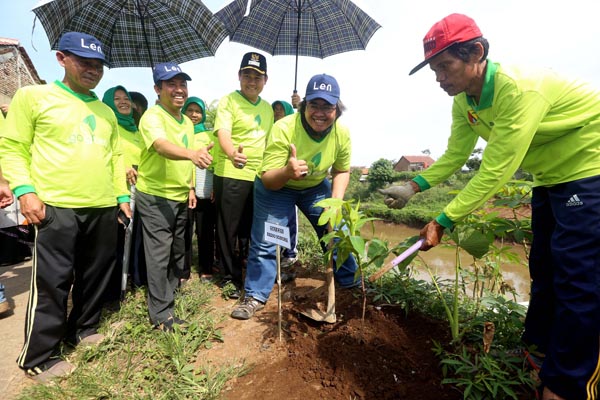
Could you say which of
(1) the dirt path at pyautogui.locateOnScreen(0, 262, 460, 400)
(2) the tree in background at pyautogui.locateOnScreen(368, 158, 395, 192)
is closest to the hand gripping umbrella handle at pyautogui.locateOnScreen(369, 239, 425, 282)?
(1) the dirt path at pyautogui.locateOnScreen(0, 262, 460, 400)

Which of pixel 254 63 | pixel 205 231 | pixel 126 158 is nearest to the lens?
pixel 254 63

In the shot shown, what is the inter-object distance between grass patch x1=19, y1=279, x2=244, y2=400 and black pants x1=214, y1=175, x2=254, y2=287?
51 centimetres

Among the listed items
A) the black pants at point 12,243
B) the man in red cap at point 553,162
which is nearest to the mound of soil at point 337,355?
the man in red cap at point 553,162

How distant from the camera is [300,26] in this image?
4.23m

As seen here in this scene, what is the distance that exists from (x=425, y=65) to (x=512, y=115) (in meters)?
0.56

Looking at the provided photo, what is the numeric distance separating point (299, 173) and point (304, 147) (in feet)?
1.45

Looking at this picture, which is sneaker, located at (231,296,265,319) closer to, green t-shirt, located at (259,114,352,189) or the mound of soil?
the mound of soil

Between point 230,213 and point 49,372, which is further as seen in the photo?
point 230,213

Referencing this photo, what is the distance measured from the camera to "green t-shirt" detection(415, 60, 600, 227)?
147 cm

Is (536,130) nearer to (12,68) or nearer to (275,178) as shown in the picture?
(275,178)

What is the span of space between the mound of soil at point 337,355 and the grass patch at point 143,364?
0.12m

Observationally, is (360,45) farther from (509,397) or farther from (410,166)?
(410,166)

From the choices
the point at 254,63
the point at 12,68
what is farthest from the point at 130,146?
the point at 12,68

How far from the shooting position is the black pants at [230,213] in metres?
2.96
